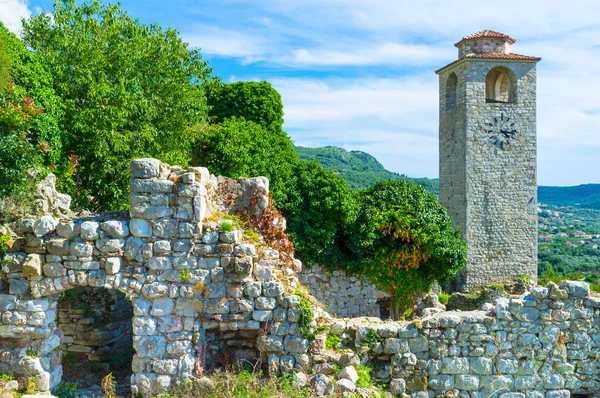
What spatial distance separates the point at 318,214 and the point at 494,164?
15.1 meters

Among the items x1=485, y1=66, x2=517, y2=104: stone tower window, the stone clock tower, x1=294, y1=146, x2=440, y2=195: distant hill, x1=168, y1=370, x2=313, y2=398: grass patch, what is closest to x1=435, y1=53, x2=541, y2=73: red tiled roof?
the stone clock tower

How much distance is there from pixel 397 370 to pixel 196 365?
288 centimetres

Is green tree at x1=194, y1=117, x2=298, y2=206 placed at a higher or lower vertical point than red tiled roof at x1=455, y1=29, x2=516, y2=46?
lower

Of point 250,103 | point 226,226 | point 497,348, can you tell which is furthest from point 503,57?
point 226,226

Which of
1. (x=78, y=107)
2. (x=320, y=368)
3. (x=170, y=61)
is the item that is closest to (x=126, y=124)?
(x=78, y=107)

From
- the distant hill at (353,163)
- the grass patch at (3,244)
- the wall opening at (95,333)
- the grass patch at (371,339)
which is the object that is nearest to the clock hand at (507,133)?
the wall opening at (95,333)

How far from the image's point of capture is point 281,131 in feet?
86.9

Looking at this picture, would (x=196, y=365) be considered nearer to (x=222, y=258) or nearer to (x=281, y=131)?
(x=222, y=258)

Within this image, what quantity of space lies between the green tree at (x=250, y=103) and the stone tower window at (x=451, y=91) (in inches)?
373

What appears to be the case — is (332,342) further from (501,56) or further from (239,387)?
(501,56)

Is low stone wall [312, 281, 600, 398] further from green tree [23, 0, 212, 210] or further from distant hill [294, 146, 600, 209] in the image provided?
distant hill [294, 146, 600, 209]

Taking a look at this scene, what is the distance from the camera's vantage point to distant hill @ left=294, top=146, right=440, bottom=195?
202 feet

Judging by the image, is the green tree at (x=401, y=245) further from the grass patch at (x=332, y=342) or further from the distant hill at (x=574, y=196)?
the distant hill at (x=574, y=196)

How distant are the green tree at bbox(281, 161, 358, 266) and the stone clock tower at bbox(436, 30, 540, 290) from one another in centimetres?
1322
